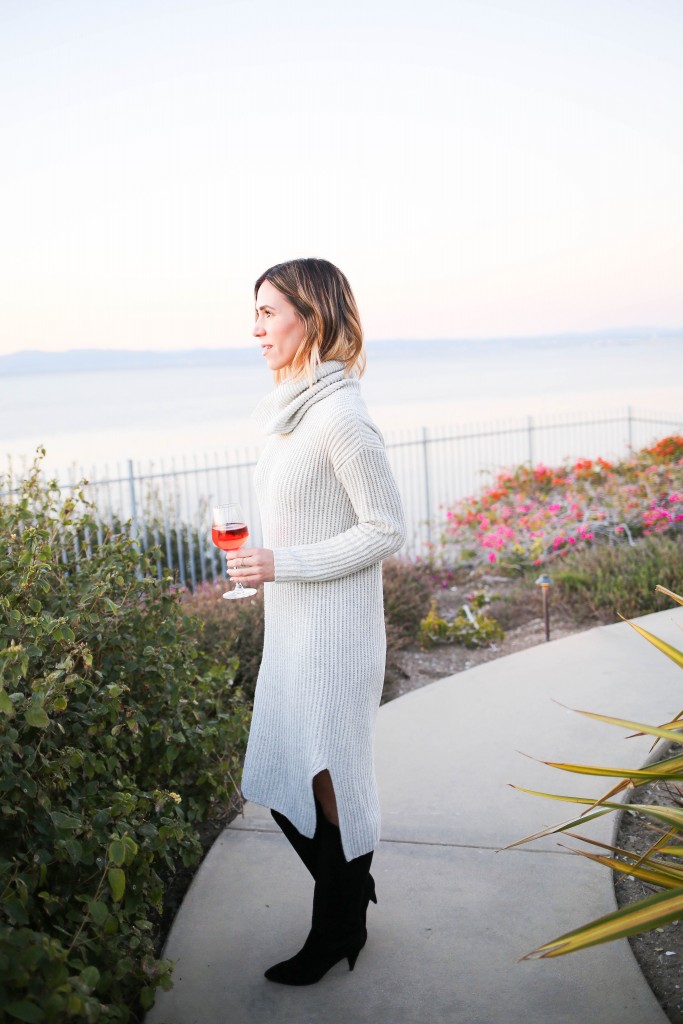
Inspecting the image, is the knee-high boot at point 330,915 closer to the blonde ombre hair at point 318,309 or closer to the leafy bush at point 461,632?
the blonde ombre hair at point 318,309

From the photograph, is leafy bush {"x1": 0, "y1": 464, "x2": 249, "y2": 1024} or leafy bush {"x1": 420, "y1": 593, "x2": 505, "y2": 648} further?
leafy bush {"x1": 420, "y1": 593, "x2": 505, "y2": 648}

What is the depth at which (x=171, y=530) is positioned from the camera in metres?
10.7

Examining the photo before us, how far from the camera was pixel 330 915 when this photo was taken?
262 centimetres

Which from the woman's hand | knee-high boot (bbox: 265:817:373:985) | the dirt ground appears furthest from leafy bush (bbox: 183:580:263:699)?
the woman's hand

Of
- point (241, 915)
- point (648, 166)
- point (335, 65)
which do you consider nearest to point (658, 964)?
point (241, 915)

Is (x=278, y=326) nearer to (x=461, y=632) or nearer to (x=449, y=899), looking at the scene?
(x=449, y=899)

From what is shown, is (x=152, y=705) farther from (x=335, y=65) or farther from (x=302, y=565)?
(x=335, y=65)

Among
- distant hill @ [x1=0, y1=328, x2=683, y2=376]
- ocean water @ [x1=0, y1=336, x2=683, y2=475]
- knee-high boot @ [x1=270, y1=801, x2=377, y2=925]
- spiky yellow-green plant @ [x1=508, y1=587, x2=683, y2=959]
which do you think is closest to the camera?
spiky yellow-green plant @ [x1=508, y1=587, x2=683, y2=959]

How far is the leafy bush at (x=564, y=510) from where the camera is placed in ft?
32.3

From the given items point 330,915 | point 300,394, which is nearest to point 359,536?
point 300,394

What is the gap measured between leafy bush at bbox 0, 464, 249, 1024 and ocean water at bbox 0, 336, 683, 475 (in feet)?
45.7

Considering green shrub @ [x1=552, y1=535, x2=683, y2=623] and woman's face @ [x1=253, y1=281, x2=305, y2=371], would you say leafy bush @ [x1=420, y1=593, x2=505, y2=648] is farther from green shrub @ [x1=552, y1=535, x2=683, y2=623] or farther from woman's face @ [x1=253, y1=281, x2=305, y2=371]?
woman's face @ [x1=253, y1=281, x2=305, y2=371]

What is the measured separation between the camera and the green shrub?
6953 mm

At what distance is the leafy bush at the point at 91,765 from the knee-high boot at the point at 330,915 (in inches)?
16.4
